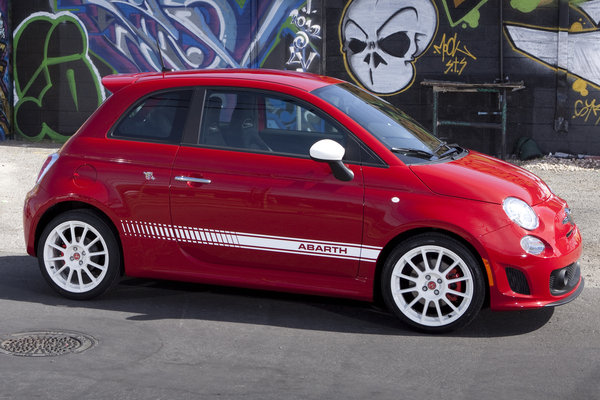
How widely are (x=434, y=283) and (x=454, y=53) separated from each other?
987 centimetres

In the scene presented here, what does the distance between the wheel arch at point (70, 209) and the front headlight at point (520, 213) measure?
8.75 feet

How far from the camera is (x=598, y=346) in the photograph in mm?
5699

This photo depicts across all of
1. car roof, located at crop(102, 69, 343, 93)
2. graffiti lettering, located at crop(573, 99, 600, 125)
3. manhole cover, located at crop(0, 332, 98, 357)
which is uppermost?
car roof, located at crop(102, 69, 343, 93)

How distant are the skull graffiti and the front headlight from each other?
384 inches

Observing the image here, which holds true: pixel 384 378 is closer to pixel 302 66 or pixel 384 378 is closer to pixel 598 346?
pixel 598 346

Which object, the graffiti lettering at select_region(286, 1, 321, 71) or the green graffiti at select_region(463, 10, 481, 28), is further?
the graffiti lettering at select_region(286, 1, 321, 71)

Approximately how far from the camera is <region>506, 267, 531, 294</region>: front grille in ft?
18.9

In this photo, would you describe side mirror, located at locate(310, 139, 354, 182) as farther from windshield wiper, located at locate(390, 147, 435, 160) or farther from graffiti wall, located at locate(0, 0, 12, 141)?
graffiti wall, located at locate(0, 0, 12, 141)

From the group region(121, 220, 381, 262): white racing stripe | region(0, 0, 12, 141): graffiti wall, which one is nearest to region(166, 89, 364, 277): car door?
region(121, 220, 381, 262): white racing stripe

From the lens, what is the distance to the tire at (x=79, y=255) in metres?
6.53

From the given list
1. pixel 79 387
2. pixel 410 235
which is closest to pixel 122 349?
pixel 79 387

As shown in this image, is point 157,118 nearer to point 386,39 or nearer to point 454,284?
point 454,284

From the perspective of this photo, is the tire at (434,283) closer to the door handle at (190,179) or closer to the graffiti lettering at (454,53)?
the door handle at (190,179)

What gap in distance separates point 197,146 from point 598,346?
2.89 m
